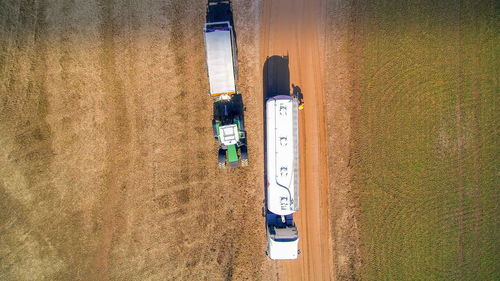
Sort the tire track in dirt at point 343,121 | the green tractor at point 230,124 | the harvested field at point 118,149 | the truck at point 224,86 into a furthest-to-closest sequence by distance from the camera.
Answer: the tire track in dirt at point 343,121 → the harvested field at point 118,149 → the green tractor at point 230,124 → the truck at point 224,86

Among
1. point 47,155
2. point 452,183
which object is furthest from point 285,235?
point 47,155

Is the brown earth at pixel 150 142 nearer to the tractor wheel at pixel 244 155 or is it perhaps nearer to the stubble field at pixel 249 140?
the stubble field at pixel 249 140

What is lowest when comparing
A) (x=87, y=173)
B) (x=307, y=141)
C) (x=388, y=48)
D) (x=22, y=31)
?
(x=87, y=173)

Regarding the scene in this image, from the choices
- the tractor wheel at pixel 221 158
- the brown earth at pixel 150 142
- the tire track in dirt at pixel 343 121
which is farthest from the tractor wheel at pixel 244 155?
the tire track in dirt at pixel 343 121

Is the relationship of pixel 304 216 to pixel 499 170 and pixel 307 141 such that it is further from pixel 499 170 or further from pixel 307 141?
pixel 499 170

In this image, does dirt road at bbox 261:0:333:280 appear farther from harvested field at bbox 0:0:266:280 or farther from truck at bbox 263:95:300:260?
truck at bbox 263:95:300:260
